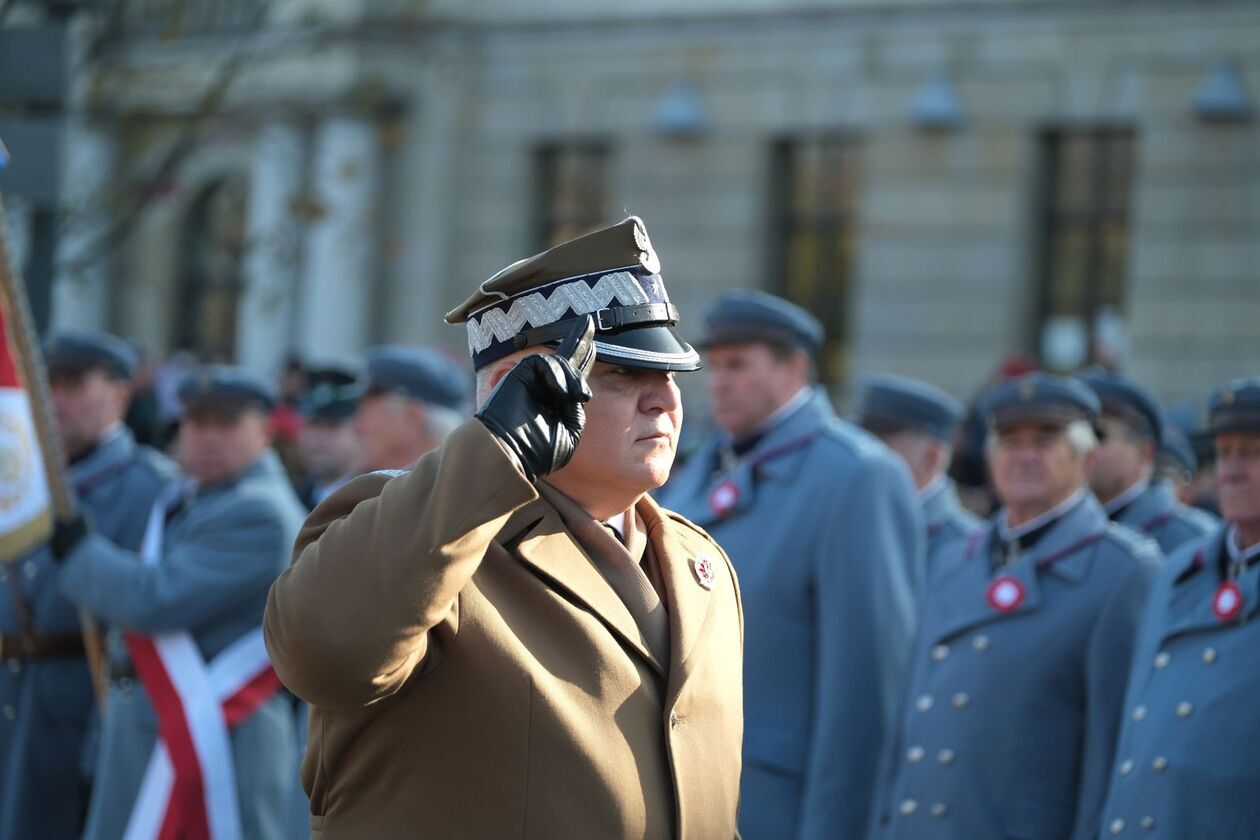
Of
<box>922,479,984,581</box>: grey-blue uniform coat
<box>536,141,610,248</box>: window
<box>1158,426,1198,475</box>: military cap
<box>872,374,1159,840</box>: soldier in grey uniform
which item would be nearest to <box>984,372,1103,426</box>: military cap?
<box>872,374,1159,840</box>: soldier in grey uniform

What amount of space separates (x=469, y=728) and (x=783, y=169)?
2106cm

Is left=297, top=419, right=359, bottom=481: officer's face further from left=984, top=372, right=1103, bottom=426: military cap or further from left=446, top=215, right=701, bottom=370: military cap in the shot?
left=446, top=215, right=701, bottom=370: military cap

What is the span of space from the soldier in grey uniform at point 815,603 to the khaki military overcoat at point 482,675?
1901 millimetres

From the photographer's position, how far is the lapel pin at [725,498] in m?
5.77

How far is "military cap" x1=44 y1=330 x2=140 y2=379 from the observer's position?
24.5ft

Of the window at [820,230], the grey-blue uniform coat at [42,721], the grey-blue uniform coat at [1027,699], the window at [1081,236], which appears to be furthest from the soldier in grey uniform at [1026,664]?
the window at [820,230]

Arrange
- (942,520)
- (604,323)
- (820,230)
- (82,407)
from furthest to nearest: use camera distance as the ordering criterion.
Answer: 1. (820,230)
2. (942,520)
3. (82,407)
4. (604,323)

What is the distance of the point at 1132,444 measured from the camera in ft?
23.5

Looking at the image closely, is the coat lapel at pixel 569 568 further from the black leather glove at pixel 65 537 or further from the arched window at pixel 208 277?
the arched window at pixel 208 277

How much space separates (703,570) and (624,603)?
273mm

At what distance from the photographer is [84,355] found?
7473 mm

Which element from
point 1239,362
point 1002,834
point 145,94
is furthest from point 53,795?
point 1239,362

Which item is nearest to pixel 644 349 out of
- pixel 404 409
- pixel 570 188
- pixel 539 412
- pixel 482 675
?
pixel 539 412

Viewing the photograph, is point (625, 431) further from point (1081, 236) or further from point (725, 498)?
point (1081, 236)
